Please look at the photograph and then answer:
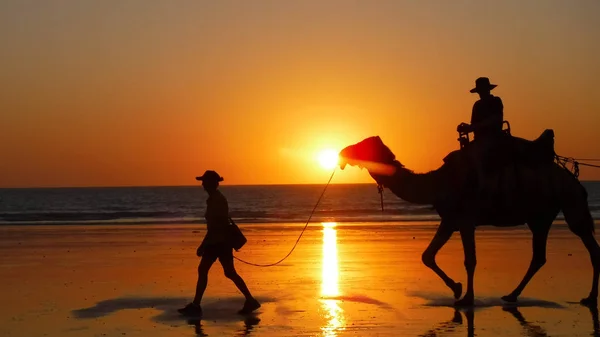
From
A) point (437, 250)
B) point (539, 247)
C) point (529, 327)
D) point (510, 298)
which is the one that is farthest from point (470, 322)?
point (539, 247)

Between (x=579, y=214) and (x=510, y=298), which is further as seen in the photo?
(x=579, y=214)

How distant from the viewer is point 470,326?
10.6 metres

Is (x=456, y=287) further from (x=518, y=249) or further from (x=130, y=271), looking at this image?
(x=518, y=249)

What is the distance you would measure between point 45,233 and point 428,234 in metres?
13.9

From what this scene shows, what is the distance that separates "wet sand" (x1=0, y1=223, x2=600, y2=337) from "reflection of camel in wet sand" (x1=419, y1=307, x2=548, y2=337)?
2cm

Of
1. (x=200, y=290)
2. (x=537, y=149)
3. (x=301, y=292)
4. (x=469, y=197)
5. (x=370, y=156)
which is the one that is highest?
(x=537, y=149)

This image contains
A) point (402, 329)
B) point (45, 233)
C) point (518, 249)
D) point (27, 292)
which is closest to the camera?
point (402, 329)

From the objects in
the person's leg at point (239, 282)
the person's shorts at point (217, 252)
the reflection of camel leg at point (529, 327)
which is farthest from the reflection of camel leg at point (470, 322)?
the person's shorts at point (217, 252)

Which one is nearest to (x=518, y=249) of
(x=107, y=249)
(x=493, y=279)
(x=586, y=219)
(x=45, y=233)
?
(x=493, y=279)

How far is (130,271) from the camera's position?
17.3m

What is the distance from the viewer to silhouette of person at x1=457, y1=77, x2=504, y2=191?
12.5m

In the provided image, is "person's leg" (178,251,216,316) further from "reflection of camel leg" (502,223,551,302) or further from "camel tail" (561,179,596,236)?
"camel tail" (561,179,596,236)

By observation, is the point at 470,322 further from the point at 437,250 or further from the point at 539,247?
the point at 539,247

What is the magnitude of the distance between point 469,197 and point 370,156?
1.56 m
